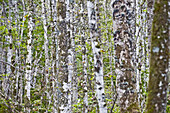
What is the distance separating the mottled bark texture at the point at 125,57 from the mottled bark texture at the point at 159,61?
1.18 m

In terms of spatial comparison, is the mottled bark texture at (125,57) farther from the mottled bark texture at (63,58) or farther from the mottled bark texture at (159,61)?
the mottled bark texture at (63,58)

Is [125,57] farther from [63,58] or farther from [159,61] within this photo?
[63,58]

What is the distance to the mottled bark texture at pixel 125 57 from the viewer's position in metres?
5.98

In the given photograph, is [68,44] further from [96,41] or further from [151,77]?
[151,77]

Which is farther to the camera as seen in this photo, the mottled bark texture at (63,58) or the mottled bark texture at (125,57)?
the mottled bark texture at (63,58)

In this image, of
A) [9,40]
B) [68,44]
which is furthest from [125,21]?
[9,40]

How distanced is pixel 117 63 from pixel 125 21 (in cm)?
100

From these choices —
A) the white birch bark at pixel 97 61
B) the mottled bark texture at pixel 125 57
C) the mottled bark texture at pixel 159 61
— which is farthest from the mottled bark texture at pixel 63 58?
the mottled bark texture at pixel 159 61

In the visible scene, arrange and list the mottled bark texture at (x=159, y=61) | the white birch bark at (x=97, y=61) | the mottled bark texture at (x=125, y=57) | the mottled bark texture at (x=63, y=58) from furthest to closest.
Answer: the mottled bark texture at (x=63, y=58)
the white birch bark at (x=97, y=61)
the mottled bark texture at (x=125, y=57)
the mottled bark texture at (x=159, y=61)

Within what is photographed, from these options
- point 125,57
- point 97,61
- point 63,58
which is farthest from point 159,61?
point 63,58

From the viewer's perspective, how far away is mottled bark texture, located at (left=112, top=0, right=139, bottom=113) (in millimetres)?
5980

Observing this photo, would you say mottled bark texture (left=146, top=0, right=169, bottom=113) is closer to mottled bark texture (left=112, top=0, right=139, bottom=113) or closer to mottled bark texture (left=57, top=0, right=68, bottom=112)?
mottled bark texture (left=112, top=0, right=139, bottom=113)

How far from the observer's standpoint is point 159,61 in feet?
15.5

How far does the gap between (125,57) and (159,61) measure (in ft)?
4.61
